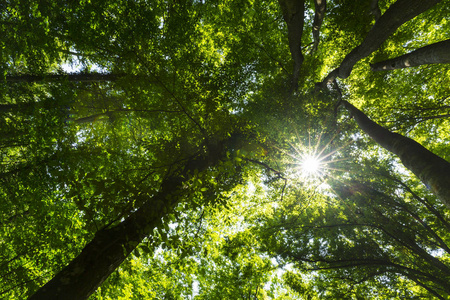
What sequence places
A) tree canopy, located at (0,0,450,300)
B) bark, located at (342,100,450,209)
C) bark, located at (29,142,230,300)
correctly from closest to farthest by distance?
1. bark, located at (29,142,230,300)
2. bark, located at (342,100,450,209)
3. tree canopy, located at (0,0,450,300)

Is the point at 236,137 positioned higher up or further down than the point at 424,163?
higher up

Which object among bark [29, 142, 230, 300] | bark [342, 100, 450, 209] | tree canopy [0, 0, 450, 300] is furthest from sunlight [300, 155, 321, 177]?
bark [29, 142, 230, 300]

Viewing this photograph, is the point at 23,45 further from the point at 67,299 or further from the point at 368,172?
the point at 368,172

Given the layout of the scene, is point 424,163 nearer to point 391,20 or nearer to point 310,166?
point 391,20

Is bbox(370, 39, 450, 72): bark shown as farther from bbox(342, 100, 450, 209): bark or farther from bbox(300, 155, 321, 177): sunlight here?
bbox(300, 155, 321, 177): sunlight

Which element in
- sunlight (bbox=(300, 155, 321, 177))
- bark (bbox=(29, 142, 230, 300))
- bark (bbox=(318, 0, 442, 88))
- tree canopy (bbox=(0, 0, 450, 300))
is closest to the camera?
bark (bbox=(29, 142, 230, 300))

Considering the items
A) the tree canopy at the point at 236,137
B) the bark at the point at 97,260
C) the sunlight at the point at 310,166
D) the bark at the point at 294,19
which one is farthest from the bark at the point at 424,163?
the bark at the point at 97,260

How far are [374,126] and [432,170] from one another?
3123 millimetres

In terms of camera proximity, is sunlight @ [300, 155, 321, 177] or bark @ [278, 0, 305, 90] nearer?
bark @ [278, 0, 305, 90]

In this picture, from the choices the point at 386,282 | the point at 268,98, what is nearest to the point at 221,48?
the point at 268,98

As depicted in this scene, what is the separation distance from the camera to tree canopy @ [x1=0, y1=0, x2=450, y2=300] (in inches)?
186

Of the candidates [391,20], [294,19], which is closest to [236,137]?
[294,19]

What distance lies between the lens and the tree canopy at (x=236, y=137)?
4.71m

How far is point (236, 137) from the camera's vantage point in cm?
826
